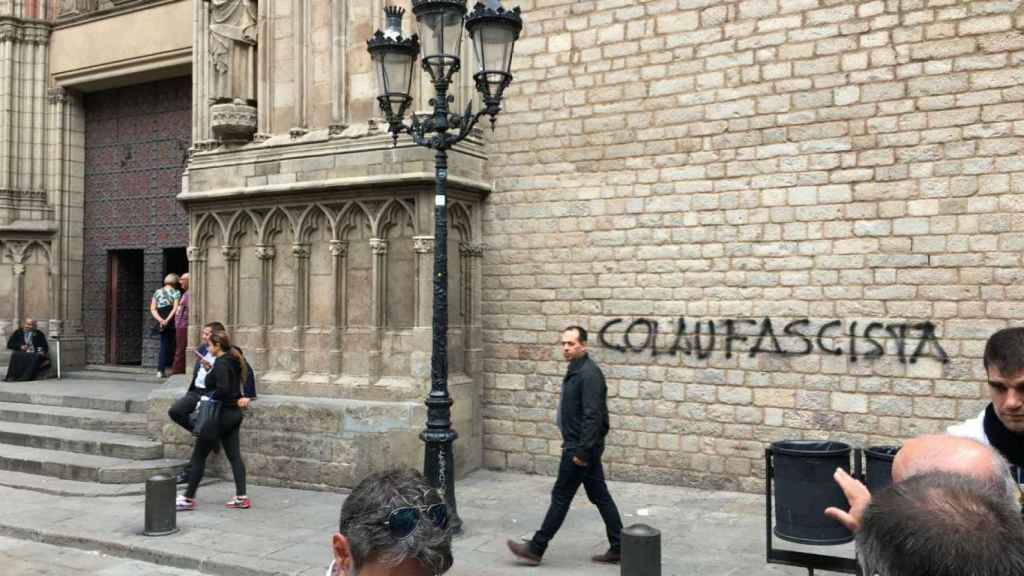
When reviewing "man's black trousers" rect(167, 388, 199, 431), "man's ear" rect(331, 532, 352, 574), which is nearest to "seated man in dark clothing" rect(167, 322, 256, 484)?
"man's black trousers" rect(167, 388, 199, 431)

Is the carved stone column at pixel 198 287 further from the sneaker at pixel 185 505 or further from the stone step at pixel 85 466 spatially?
the sneaker at pixel 185 505

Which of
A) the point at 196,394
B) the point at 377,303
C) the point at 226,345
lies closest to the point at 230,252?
the point at 377,303

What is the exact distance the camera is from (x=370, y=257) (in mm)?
10336

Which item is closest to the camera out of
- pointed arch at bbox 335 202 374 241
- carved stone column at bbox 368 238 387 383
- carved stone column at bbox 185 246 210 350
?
carved stone column at bbox 368 238 387 383

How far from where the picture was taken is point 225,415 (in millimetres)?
8672

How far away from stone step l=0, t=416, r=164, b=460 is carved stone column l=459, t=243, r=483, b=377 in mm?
4130

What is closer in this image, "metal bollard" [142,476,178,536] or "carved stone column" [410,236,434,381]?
"metal bollard" [142,476,178,536]

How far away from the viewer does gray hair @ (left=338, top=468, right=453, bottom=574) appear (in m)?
2.03

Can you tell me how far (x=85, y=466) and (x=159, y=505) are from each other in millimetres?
2902

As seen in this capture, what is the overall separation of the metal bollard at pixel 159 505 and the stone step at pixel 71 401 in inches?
173

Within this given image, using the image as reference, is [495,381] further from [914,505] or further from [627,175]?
[914,505]

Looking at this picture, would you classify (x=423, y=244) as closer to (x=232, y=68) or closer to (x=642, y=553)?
(x=232, y=68)

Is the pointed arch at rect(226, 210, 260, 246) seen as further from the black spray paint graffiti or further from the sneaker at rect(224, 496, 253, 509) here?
the black spray paint graffiti

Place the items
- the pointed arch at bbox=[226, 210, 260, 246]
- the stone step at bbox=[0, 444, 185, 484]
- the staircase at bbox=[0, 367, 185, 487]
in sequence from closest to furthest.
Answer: the stone step at bbox=[0, 444, 185, 484] < the staircase at bbox=[0, 367, 185, 487] < the pointed arch at bbox=[226, 210, 260, 246]
